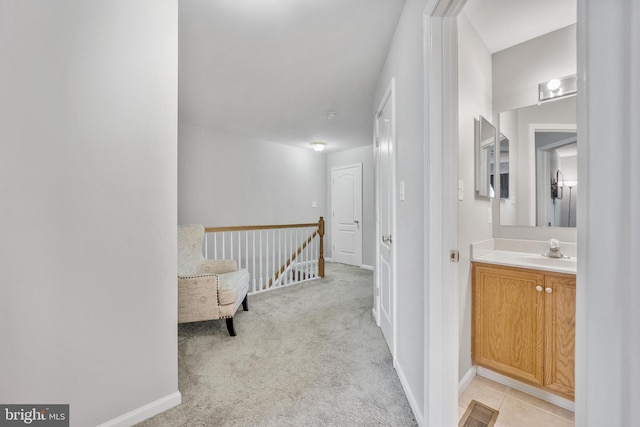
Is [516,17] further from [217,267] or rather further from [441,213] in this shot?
[217,267]

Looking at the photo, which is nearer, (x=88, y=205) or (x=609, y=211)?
(x=609, y=211)

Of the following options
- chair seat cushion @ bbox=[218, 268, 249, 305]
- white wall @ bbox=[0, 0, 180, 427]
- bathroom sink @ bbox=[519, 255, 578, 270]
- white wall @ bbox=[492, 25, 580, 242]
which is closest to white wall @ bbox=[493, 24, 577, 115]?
white wall @ bbox=[492, 25, 580, 242]

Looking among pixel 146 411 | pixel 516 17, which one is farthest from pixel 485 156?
pixel 146 411

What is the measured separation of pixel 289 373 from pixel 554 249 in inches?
79.4

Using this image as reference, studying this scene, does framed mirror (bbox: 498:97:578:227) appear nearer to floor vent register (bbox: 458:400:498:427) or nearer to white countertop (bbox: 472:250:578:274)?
white countertop (bbox: 472:250:578:274)

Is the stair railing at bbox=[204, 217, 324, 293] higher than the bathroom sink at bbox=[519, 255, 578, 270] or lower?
lower

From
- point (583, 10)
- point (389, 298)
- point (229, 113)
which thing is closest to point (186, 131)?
point (229, 113)

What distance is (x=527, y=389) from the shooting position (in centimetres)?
174

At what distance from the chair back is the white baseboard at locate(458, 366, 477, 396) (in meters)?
2.50

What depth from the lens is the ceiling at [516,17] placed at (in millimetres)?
1710

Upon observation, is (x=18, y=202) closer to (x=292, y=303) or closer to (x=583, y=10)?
(x=583, y=10)

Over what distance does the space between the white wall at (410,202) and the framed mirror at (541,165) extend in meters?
1.00

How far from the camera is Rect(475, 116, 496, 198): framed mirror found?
1985 millimetres

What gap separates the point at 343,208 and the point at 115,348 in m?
4.83
